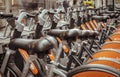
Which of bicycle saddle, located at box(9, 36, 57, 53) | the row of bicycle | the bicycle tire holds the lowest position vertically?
the bicycle tire

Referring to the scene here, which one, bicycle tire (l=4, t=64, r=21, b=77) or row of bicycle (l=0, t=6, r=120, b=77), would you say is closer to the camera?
row of bicycle (l=0, t=6, r=120, b=77)

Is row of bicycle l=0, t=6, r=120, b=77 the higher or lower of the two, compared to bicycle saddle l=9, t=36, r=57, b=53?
lower

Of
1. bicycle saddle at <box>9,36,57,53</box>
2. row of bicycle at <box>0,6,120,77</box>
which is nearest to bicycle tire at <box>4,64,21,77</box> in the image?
row of bicycle at <box>0,6,120,77</box>

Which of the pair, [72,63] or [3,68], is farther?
[72,63]

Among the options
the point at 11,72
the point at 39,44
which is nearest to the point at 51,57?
the point at 11,72

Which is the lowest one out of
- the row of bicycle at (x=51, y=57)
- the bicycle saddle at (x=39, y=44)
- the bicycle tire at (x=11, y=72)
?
the bicycle tire at (x=11, y=72)

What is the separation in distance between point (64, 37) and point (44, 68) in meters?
0.44

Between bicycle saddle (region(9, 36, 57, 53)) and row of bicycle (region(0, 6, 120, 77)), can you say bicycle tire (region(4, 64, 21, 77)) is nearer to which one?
row of bicycle (region(0, 6, 120, 77))

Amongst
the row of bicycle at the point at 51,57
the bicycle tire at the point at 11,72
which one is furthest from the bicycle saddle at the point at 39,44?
the bicycle tire at the point at 11,72

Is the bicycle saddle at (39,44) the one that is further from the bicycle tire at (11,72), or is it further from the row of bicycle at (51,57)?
the bicycle tire at (11,72)

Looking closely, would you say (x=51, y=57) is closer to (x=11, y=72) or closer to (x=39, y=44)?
(x=11, y=72)

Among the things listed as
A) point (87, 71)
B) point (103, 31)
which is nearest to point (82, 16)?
point (103, 31)

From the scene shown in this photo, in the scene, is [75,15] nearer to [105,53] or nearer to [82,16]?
[82,16]

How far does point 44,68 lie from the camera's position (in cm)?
296
